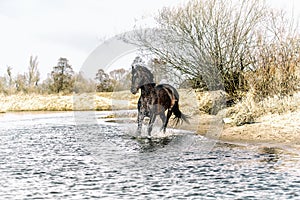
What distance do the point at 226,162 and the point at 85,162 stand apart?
287cm

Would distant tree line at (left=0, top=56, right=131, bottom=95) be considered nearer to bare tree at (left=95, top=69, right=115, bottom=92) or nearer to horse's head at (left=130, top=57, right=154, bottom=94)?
bare tree at (left=95, top=69, right=115, bottom=92)

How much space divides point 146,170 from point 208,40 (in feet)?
40.8

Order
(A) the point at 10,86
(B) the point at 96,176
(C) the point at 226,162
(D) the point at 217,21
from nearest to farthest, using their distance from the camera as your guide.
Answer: (B) the point at 96,176, (C) the point at 226,162, (D) the point at 217,21, (A) the point at 10,86

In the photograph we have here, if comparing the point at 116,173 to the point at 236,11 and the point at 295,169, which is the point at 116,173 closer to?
the point at 295,169

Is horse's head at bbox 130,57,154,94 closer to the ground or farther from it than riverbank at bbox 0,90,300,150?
farther from it

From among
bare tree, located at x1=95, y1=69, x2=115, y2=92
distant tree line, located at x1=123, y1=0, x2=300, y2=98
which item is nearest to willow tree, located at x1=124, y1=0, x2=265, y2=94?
distant tree line, located at x1=123, y1=0, x2=300, y2=98

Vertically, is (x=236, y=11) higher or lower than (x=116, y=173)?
higher

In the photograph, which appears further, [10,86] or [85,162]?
[10,86]

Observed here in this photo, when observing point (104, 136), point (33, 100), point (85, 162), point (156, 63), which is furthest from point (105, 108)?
point (85, 162)

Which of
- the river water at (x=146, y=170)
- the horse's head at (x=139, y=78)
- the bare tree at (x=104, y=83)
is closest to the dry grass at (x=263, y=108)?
the river water at (x=146, y=170)

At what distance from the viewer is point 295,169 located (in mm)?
8406

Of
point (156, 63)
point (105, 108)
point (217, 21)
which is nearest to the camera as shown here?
point (217, 21)

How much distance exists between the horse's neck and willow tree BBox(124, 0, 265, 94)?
6.16 meters

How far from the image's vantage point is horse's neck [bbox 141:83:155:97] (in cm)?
1425
